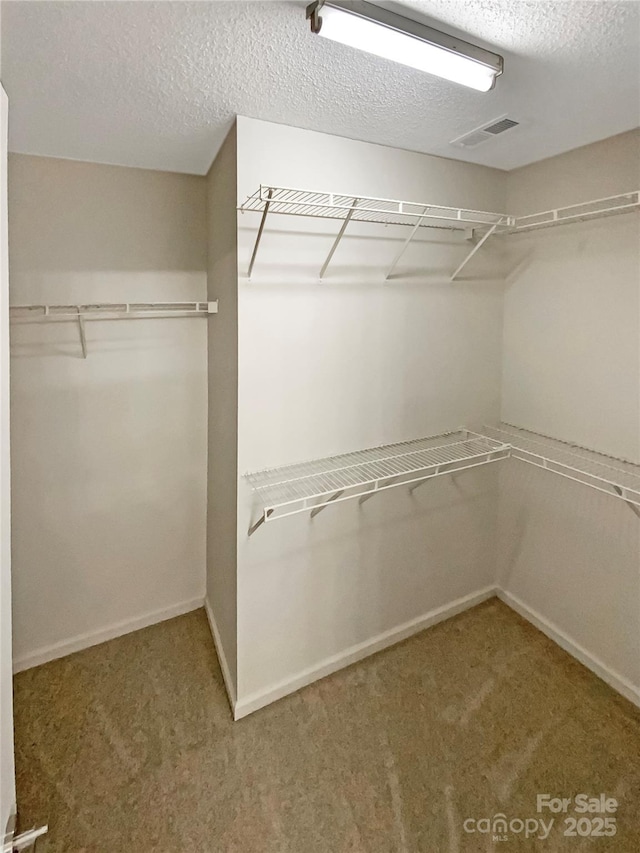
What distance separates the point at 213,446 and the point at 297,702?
46.3 inches

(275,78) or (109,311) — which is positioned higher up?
(275,78)

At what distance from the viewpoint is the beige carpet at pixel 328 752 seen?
154cm

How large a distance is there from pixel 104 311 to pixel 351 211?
47.2 inches

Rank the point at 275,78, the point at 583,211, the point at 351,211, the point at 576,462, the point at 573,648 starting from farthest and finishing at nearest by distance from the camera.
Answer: the point at 573,648, the point at 576,462, the point at 583,211, the point at 351,211, the point at 275,78

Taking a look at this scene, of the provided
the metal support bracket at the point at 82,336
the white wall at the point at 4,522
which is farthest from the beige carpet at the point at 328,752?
the metal support bracket at the point at 82,336

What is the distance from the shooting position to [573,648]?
7.43 ft

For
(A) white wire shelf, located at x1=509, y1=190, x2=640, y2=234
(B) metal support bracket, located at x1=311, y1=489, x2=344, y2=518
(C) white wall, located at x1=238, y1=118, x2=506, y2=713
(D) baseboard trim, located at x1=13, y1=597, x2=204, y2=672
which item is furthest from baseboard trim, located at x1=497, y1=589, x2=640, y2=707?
(A) white wire shelf, located at x1=509, y1=190, x2=640, y2=234

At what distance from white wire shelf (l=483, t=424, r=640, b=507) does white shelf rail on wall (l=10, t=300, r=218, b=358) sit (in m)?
1.56

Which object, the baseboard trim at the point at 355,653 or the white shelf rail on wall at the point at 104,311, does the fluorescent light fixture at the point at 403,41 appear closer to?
the white shelf rail on wall at the point at 104,311

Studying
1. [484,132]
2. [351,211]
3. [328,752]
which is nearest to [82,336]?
[351,211]

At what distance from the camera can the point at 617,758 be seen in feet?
5.84

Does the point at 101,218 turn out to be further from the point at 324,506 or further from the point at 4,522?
the point at 324,506

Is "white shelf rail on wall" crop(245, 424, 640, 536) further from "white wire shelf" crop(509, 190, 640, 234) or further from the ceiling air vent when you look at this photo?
the ceiling air vent

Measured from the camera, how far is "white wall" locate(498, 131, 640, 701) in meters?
1.96
